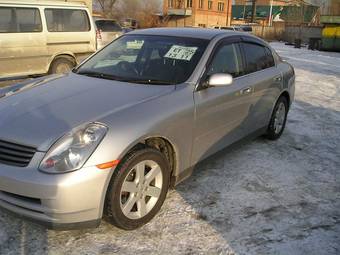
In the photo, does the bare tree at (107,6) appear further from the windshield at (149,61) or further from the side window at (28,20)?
the windshield at (149,61)

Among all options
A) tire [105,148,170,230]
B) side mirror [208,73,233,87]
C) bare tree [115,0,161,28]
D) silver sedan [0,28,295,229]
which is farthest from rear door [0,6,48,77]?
bare tree [115,0,161,28]

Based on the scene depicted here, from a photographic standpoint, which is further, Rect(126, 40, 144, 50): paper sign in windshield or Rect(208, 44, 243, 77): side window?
Rect(126, 40, 144, 50): paper sign in windshield

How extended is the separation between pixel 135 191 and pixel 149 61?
1.52 meters

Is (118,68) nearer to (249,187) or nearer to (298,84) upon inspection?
(249,187)

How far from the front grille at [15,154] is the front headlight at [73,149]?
131mm

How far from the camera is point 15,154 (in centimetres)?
292

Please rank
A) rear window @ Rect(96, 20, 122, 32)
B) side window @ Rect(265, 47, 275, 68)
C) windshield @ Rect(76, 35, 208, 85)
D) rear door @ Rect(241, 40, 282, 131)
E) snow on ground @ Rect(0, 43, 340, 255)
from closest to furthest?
snow on ground @ Rect(0, 43, 340, 255) → windshield @ Rect(76, 35, 208, 85) → rear door @ Rect(241, 40, 282, 131) → side window @ Rect(265, 47, 275, 68) → rear window @ Rect(96, 20, 122, 32)

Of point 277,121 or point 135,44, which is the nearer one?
point 135,44

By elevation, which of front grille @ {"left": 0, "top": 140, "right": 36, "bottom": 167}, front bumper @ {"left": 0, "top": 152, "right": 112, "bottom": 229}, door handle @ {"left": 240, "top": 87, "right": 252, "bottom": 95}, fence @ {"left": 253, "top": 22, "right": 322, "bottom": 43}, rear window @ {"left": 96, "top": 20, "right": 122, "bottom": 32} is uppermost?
rear window @ {"left": 96, "top": 20, "right": 122, "bottom": 32}

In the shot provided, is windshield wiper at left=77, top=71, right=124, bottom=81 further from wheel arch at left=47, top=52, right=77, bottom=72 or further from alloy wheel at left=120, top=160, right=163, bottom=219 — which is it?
wheel arch at left=47, top=52, right=77, bottom=72

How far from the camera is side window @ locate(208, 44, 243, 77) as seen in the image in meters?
4.20

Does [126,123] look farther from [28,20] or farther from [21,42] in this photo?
[28,20]

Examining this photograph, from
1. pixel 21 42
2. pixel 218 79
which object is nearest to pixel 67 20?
pixel 21 42

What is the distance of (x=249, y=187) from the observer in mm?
4285
